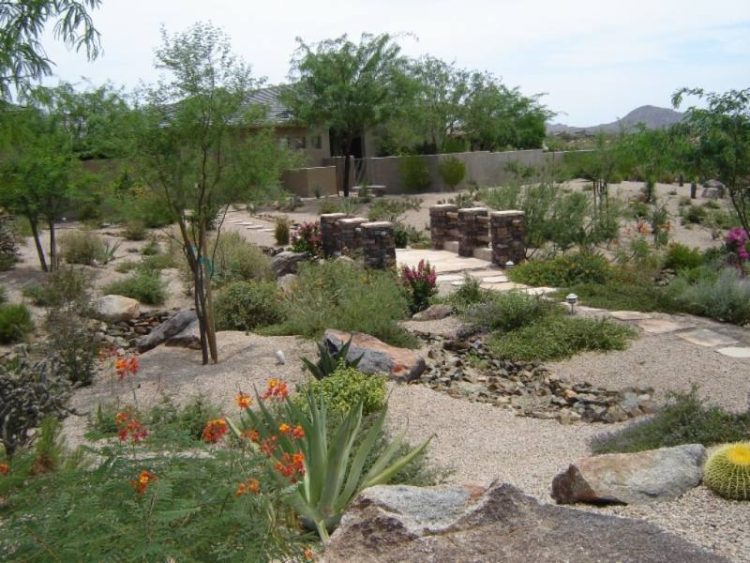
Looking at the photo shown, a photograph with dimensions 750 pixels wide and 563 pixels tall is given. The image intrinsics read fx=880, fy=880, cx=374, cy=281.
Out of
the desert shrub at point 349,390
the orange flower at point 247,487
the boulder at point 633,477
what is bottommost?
the desert shrub at point 349,390

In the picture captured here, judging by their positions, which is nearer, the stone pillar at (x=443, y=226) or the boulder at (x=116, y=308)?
the boulder at (x=116, y=308)

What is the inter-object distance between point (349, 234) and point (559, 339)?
803 cm

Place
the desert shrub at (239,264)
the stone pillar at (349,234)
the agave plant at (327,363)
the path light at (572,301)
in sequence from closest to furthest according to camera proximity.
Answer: the agave plant at (327,363), the path light at (572,301), the desert shrub at (239,264), the stone pillar at (349,234)

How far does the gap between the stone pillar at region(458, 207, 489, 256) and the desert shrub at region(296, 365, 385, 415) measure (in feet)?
33.1

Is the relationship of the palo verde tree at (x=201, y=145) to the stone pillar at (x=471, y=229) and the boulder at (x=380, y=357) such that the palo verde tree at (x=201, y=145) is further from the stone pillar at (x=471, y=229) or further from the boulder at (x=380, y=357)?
the stone pillar at (x=471, y=229)

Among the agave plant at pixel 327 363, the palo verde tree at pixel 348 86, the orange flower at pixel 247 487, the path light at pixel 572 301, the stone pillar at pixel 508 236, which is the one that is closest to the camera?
the orange flower at pixel 247 487

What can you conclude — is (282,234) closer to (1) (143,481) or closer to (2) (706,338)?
(2) (706,338)

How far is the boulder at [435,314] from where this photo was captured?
42.8 feet

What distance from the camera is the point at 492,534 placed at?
420 cm

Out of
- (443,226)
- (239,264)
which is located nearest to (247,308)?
(239,264)

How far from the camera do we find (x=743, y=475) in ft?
16.8

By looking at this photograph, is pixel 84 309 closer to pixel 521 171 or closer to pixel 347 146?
pixel 521 171

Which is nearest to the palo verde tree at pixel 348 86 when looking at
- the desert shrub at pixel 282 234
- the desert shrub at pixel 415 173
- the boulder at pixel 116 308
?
the desert shrub at pixel 415 173

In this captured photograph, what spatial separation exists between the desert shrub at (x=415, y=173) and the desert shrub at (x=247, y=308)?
22.3m
